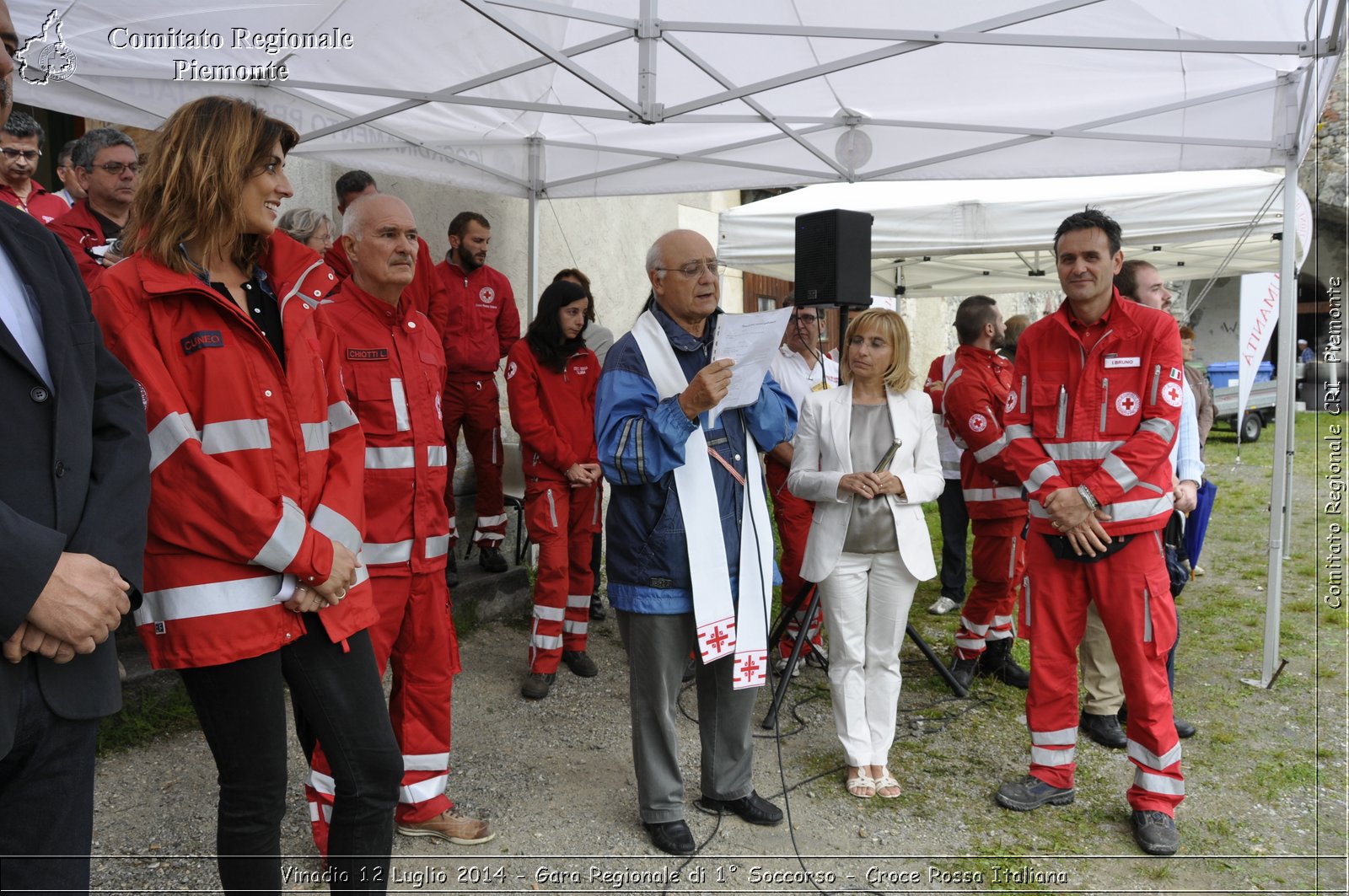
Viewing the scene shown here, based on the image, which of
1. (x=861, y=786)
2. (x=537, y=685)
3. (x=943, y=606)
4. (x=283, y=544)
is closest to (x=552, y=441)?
(x=537, y=685)

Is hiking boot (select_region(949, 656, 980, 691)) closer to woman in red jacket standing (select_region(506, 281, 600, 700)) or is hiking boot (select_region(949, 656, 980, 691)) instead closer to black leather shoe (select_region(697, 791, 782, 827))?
black leather shoe (select_region(697, 791, 782, 827))

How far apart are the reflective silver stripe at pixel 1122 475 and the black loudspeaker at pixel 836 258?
123 cm

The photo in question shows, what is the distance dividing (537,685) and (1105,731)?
9.25 ft

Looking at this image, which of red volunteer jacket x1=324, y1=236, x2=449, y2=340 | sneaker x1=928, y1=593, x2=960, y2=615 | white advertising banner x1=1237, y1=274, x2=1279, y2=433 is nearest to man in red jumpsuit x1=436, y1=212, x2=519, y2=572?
red volunteer jacket x1=324, y1=236, x2=449, y2=340

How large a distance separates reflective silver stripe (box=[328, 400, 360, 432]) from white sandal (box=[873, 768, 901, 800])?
266 centimetres

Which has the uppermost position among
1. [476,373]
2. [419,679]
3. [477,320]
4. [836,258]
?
[836,258]

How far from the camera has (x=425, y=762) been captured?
325 centimetres

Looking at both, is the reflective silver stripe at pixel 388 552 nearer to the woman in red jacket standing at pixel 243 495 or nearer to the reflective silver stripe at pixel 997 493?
the woman in red jacket standing at pixel 243 495

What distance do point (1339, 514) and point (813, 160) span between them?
11.7 ft

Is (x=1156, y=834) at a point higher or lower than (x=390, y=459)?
lower

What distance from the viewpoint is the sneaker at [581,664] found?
17.0ft

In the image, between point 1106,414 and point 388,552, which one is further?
point 1106,414

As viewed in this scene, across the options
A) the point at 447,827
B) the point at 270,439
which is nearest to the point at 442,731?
the point at 447,827

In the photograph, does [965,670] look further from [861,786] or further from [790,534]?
[861,786]
